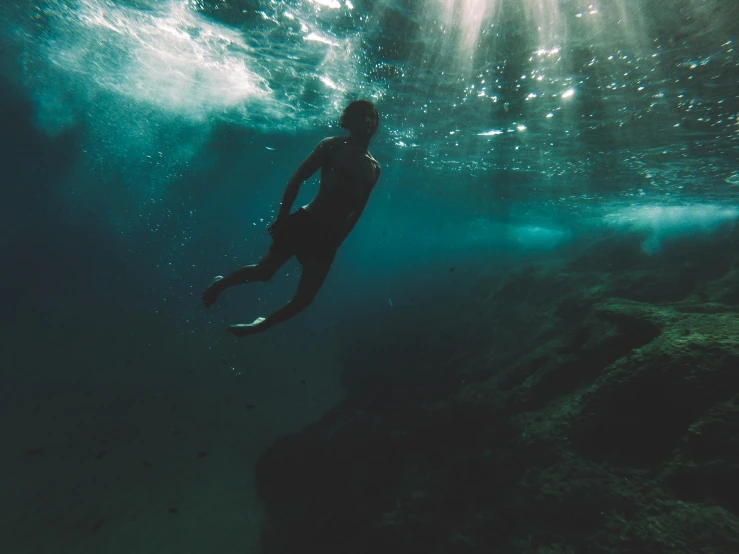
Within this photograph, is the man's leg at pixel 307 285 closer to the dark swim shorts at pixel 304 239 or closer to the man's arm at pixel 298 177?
the dark swim shorts at pixel 304 239

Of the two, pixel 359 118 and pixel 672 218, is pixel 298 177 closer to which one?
pixel 359 118

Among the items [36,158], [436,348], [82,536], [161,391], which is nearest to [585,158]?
[436,348]

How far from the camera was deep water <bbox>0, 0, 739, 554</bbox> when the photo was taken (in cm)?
518

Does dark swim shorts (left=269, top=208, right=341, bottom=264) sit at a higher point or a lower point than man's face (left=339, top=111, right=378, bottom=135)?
lower

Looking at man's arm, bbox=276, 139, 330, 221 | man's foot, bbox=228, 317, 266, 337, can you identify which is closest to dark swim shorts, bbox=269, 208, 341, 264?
man's arm, bbox=276, 139, 330, 221

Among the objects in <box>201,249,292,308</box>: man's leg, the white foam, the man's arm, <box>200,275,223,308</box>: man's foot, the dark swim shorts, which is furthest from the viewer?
the white foam

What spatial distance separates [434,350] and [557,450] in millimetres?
10431

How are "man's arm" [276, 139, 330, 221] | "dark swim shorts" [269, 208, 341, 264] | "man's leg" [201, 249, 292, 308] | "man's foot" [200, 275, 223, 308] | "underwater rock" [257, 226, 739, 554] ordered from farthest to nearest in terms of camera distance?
"man's foot" [200, 275, 223, 308]
"underwater rock" [257, 226, 739, 554]
"man's leg" [201, 249, 292, 308]
"dark swim shorts" [269, 208, 341, 264]
"man's arm" [276, 139, 330, 221]

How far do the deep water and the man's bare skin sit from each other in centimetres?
461

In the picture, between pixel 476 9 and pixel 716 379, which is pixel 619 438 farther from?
pixel 476 9

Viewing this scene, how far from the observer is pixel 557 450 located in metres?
5.70

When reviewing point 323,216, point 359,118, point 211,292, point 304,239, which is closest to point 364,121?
point 359,118

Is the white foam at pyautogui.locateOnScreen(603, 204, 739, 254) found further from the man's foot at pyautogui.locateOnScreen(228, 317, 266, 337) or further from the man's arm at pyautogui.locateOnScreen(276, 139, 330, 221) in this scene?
the man's foot at pyautogui.locateOnScreen(228, 317, 266, 337)

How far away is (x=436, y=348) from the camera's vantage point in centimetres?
1623
